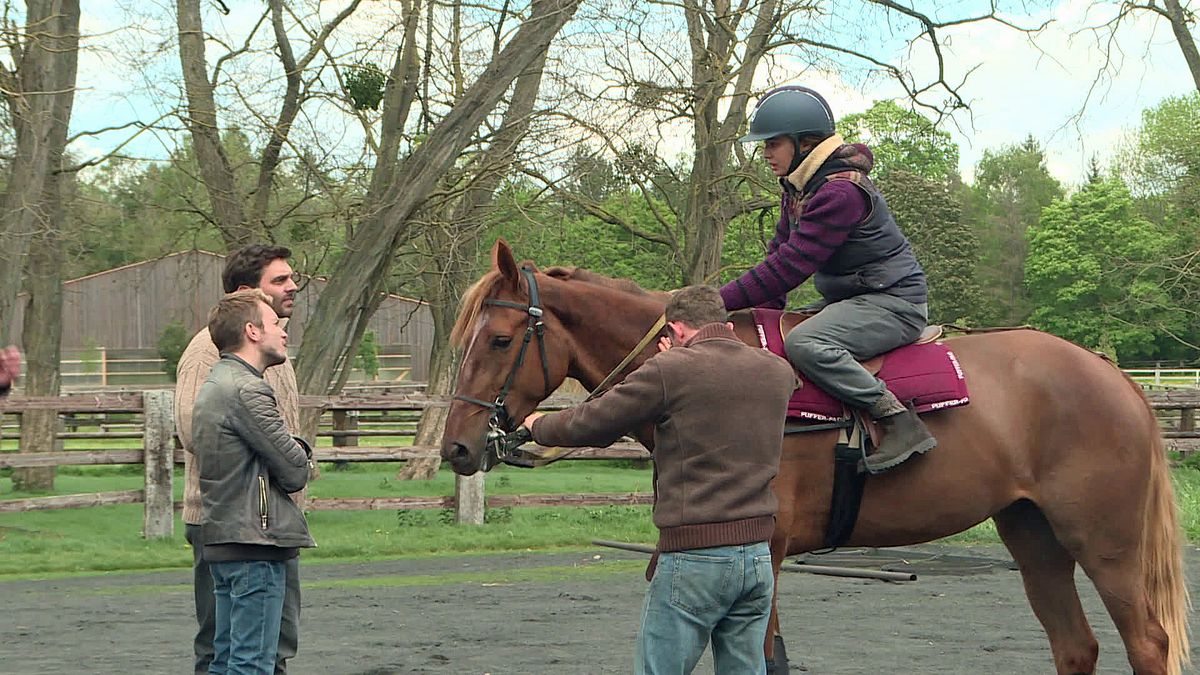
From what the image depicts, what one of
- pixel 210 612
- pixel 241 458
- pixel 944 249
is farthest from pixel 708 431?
pixel 944 249

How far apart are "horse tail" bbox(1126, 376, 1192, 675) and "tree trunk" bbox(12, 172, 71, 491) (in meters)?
14.5

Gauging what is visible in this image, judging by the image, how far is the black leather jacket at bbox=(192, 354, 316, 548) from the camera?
453cm

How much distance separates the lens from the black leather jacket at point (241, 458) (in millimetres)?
4531

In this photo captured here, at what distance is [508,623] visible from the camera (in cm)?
855

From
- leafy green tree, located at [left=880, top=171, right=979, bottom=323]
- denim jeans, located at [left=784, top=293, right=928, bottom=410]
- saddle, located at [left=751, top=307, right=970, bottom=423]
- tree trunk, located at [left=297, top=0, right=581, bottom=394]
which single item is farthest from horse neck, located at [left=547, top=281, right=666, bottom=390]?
leafy green tree, located at [left=880, top=171, right=979, bottom=323]

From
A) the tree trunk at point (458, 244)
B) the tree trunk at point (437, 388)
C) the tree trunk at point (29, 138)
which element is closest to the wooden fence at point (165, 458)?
the tree trunk at point (458, 244)

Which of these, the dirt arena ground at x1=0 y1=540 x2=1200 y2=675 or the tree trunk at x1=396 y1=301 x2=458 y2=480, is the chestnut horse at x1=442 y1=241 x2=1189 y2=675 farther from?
the tree trunk at x1=396 y1=301 x2=458 y2=480

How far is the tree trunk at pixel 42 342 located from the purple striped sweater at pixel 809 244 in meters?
13.6

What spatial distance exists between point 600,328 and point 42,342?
14.7 m

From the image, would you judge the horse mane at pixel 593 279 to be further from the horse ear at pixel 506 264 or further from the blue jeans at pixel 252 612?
the blue jeans at pixel 252 612

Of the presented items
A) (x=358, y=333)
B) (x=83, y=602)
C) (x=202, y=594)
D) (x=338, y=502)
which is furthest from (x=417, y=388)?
(x=202, y=594)

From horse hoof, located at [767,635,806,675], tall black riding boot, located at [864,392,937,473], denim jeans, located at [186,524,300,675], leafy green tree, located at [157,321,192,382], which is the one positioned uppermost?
leafy green tree, located at [157,321,192,382]

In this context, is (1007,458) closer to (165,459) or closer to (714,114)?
(165,459)

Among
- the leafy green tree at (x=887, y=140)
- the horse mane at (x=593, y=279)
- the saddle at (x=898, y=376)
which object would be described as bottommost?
the saddle at (x=898, y=376)
